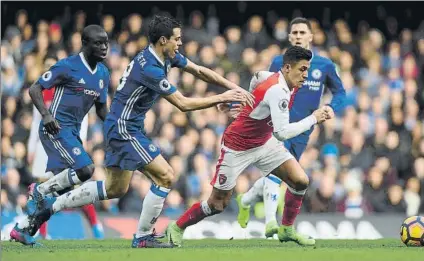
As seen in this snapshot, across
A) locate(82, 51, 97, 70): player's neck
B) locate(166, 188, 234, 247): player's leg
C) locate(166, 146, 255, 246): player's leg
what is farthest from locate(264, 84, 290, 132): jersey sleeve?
locate(82, 51, 97, 70): player's neck

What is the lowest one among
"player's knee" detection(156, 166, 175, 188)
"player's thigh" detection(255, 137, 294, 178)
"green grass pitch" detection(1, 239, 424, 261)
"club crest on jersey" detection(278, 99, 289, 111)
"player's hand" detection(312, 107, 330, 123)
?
"green grass pitch" detection(1, 239, 424, 261)

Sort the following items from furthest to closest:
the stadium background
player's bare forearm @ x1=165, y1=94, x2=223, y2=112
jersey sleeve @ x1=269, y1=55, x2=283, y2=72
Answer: the stadium background → jersey sleeve @ x1=269, y1=55, x2=283, y2=72 → player's bare forearm @ x1=165, y1=94, x2=223, y2=112

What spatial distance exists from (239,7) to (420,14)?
342 cm

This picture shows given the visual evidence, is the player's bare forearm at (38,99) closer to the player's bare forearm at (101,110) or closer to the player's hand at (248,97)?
the player's bare forearm at (101,110)

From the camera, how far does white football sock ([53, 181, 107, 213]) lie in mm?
11648

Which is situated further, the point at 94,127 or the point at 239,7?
the point at 239,7

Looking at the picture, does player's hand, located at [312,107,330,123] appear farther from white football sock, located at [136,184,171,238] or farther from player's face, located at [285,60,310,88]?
white football sock, located at [136,184,171,238]

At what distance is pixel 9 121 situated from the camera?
18547mm

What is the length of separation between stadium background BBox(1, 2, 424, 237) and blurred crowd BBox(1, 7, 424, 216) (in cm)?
2

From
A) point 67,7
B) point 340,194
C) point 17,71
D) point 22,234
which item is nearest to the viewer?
point 22,234

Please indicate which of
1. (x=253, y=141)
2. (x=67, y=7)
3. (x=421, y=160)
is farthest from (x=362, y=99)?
(x=253, y=141)

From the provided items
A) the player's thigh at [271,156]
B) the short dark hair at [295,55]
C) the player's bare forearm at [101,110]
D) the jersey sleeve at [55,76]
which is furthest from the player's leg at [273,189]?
the jersey sleeve at [55,76]

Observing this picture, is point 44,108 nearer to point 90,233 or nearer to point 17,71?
point 90,233

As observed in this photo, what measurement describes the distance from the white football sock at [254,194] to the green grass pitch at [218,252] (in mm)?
956
